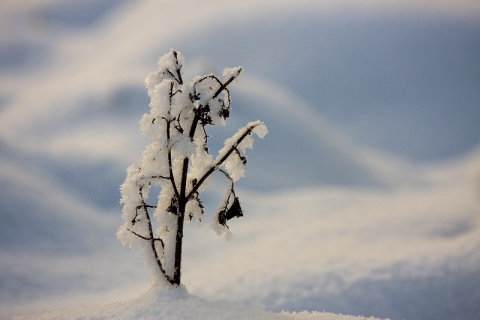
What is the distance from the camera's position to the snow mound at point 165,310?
8398 mm

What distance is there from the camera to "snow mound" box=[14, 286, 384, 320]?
8.40 m

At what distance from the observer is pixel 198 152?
32.3 ft

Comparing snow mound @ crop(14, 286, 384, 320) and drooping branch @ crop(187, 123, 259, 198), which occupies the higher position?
drooping branch @ crop(187, 123, 259, 198)

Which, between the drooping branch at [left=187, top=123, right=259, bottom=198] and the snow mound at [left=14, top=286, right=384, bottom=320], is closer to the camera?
the snow mound at [left=14, top=286, right=384, bottom=320]

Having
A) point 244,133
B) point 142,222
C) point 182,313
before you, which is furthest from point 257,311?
point 244,133

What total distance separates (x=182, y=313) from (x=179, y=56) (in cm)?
482

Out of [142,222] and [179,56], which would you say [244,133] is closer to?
[179,56]

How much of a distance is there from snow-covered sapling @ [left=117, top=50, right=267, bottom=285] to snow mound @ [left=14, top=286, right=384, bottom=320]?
16.9 inches

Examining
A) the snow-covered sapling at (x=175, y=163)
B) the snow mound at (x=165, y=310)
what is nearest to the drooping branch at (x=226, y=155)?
the snow-covered sapling at (x=175, y=163)

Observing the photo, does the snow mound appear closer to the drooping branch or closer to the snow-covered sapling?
the snow-covered sapling

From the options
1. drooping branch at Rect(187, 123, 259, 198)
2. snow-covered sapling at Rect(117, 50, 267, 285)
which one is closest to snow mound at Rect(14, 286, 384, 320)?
snow-covered sapling at Rect(117, 50, 267, 285)

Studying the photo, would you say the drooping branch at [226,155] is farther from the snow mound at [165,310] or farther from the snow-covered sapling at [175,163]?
the snow mound at [165,310]

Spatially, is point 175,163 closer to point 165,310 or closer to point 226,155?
point 226,155

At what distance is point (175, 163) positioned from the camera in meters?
9.83
